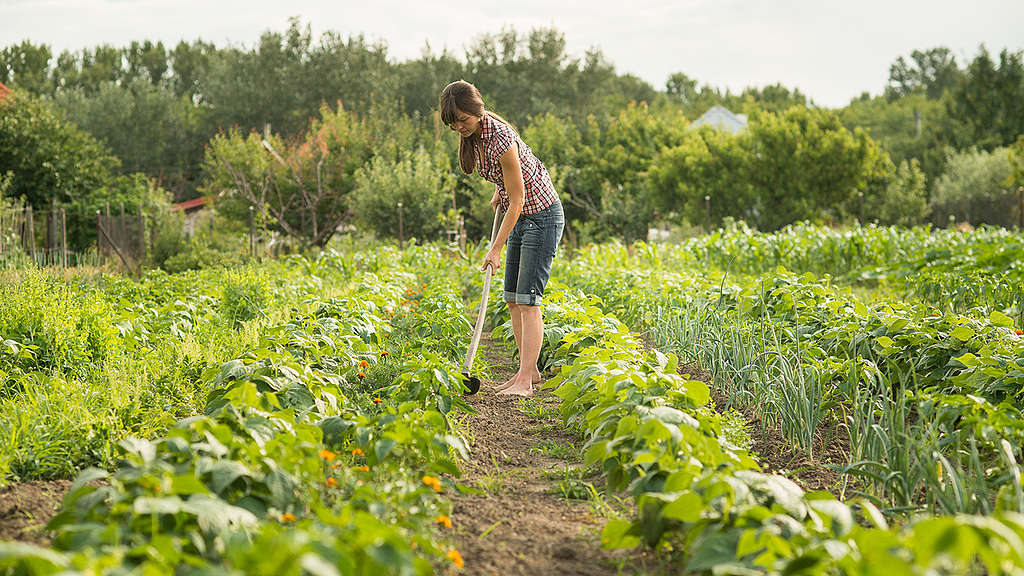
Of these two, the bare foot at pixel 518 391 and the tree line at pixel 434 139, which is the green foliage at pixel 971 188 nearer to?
the tree line at pixel 434 139

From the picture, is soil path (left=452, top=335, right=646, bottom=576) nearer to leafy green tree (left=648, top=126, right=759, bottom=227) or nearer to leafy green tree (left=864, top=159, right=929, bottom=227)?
leafy green tree (left=648, top=126, right=759, bottom=227)

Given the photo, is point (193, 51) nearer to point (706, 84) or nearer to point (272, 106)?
point (272, 106)

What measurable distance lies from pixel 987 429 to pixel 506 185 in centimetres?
234

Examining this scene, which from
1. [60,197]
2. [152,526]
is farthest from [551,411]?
[60,197]

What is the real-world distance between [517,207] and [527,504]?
1685 mm

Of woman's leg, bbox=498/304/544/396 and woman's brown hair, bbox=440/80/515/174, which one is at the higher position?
woman's brown hair, bbox=440/80/515/174

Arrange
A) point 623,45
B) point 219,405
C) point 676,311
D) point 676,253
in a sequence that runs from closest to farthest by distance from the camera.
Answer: point 219,405
point 676,311
point 676,253
point 623,45

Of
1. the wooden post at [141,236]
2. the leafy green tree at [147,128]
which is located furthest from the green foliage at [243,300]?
the leafy green tree at [147,128]

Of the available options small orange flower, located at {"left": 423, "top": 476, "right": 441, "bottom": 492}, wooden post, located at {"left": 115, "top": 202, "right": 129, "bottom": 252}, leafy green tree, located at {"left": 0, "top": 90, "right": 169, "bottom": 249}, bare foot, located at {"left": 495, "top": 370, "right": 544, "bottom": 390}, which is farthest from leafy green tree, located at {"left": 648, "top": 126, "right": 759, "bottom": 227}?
small orange flower, located at {"left": 423, "top": 476, "right": 441, "bottom": 492}

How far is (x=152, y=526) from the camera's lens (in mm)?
1574

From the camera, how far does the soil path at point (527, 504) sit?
205cm

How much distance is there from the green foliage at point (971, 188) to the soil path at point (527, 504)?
20895mm

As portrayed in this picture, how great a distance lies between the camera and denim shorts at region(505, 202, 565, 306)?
3.96 m

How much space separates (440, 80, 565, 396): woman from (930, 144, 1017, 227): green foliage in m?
20.3
